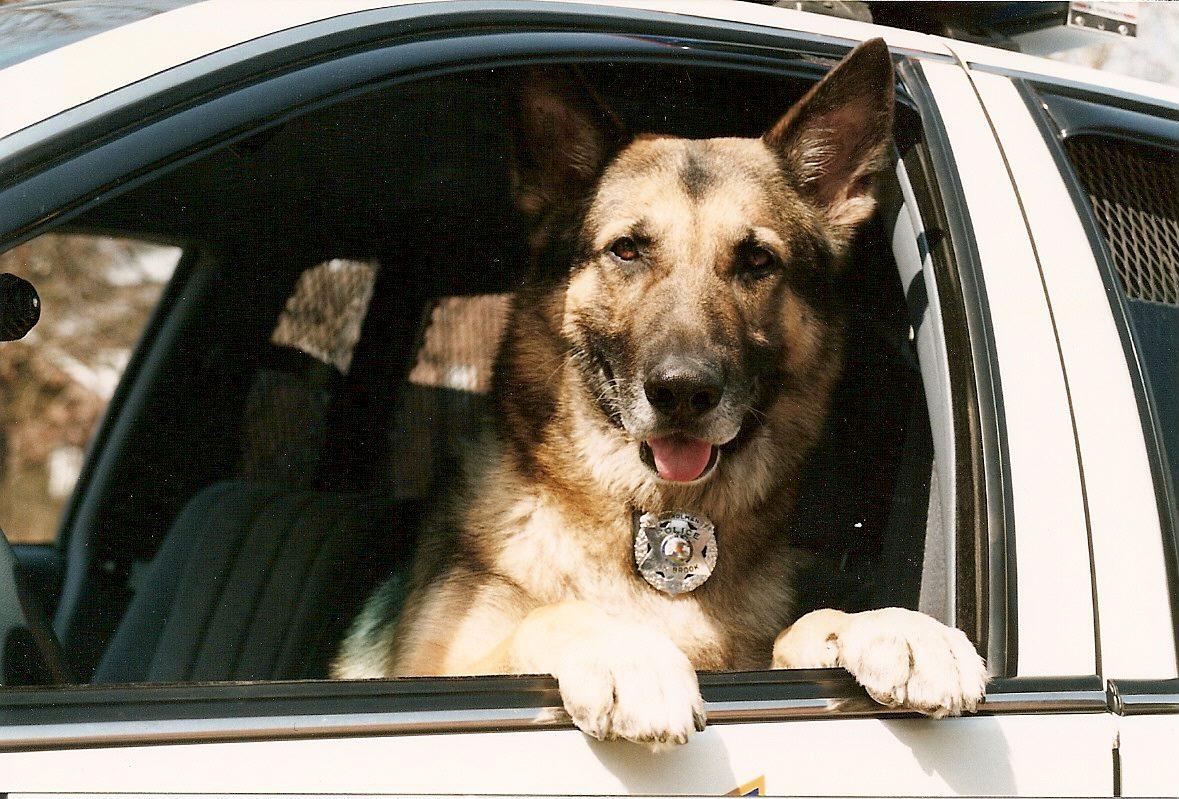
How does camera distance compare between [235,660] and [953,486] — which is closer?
[953,486]

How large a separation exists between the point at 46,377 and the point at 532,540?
6.24m

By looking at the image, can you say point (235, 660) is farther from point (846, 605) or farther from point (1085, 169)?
point (1085, 169)

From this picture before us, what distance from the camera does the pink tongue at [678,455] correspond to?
228 centimetres

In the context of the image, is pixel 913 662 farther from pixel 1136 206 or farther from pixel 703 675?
pixel 1136 206

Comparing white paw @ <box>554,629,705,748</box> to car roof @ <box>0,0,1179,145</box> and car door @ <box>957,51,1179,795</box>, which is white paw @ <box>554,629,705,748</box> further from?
car roof @ <box>0,0,1179,145</box>

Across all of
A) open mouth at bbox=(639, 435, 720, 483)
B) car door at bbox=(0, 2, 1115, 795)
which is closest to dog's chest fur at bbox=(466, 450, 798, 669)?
open mouth at bbox=(639, 435, 720, 483)

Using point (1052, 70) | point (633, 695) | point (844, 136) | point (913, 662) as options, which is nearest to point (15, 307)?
point (633, 695)

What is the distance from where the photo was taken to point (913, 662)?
1525 millimetres

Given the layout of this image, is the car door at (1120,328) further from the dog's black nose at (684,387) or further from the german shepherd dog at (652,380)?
the dog's black nose at (684,387)

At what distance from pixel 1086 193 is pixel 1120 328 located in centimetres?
32

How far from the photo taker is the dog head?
2.27 metres

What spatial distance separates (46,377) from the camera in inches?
292

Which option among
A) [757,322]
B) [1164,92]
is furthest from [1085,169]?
[757,322]

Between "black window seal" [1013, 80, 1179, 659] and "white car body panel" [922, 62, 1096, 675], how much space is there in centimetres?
15
